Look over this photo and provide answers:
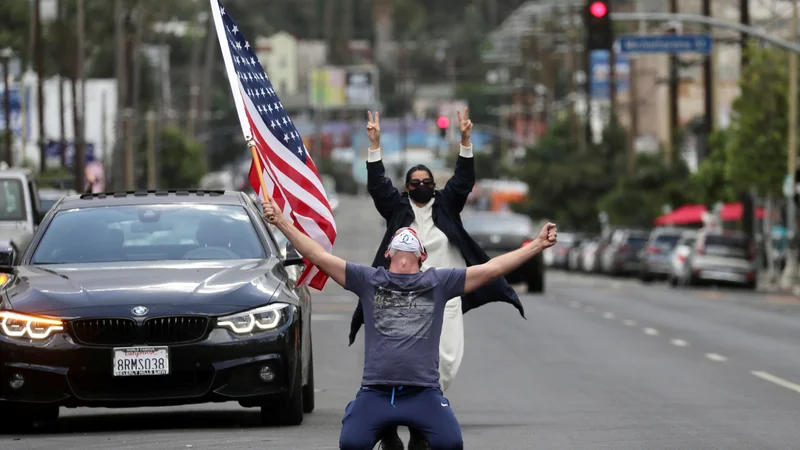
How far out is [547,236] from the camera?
9086mm

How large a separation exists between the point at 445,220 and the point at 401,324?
2.54 meters

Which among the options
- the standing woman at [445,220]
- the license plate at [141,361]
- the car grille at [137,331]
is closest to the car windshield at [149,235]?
the car grille at [137,331]

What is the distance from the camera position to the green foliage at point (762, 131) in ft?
171

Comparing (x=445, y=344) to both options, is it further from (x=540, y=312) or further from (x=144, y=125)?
(x=144, y=125)

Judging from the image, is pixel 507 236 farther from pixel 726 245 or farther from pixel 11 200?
pixel 11 200

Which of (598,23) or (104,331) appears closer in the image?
(104,331)

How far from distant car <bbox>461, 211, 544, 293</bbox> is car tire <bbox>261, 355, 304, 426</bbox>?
906 inches

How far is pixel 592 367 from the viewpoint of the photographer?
1939 cm

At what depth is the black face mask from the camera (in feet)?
36.7

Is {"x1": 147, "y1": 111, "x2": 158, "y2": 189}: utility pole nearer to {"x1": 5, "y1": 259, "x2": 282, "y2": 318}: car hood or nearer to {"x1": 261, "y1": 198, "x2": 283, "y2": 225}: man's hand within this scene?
{"x1": 5, "y1": 259, "x2": 282, "y2": 318}: car hood

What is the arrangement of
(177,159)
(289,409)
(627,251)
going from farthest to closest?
(177,159) < (627,251) < (289,409)

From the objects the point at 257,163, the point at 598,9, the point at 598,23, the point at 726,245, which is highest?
the point at 598,9

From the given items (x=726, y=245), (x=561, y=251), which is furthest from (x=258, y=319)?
(x=561, y=251)

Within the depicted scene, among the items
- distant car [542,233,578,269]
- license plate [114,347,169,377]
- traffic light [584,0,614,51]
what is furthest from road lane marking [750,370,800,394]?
distant car [542,233,578,269]
